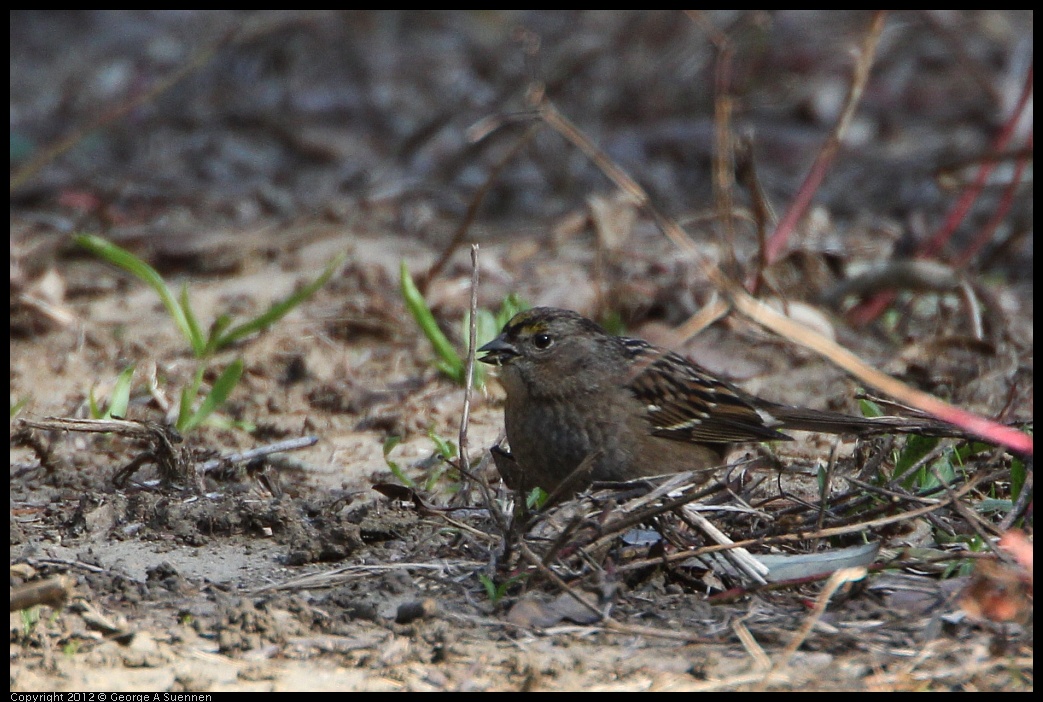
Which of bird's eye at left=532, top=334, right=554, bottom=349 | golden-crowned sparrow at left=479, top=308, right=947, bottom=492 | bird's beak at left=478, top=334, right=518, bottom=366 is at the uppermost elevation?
bird's eye at left=532, top=334, right=554, bottom=349

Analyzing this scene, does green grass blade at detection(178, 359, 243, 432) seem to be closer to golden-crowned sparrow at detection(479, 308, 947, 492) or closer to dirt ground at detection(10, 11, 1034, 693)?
dirt ground at detection(10, 11, 1034, 693)

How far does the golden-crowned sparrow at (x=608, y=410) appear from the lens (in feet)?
13.6

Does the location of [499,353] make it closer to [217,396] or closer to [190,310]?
[217,396]

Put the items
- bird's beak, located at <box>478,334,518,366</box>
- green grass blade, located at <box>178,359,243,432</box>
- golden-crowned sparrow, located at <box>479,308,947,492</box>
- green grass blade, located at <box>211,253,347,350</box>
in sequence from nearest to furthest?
1. golden-crowned sparrow, located at <box>479,308,947,492</box>
2. bird's beak, located at <box>478,334,518,366</box>
3. green grass blade, located at <box>178,359,243,432</box>
4. green grass blade, located at <box>211,253,347,350</box>

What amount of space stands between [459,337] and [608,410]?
1432 mm

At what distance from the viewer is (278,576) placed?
3467 millimetres

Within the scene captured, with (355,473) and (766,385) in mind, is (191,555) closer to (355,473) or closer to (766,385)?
(355,473)

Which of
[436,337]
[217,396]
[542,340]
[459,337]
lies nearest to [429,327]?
[436,337]

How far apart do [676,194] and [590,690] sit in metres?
5.34

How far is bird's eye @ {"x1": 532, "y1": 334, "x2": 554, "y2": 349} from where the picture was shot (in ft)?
14.6

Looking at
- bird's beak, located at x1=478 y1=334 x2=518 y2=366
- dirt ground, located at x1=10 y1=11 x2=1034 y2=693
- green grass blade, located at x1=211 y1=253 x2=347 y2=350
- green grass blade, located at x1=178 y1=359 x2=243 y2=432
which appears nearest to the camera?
dirt ground, located at x1=10 y1=11 x2=1034 y2=693

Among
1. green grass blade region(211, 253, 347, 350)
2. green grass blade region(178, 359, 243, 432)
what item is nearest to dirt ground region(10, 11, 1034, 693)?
green grass blade region(178, 359, 243, 432)

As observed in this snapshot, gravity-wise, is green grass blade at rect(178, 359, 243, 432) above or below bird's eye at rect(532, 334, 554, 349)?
below

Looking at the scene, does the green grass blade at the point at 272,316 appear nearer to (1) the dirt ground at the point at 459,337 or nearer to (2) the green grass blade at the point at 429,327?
(1) the dirt ground at the point at 459,337
